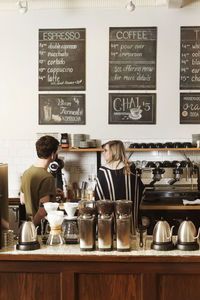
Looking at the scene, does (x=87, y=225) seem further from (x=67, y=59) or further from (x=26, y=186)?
(x=67, y=59)

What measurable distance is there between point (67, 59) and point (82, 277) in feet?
12.1

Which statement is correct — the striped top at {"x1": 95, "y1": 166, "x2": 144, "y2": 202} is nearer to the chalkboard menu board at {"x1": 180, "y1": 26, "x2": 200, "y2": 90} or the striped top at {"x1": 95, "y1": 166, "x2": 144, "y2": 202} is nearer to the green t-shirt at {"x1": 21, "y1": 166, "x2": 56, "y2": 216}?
the green t-shirt at {"x1": 21, "y1": 166, "x2": 56, "y2": 216}

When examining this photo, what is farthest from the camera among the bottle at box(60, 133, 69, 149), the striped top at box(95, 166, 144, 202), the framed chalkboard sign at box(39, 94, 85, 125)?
the framed chalkboard sign at box(39, 94, 85, 125)

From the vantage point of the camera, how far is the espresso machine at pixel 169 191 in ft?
15.7

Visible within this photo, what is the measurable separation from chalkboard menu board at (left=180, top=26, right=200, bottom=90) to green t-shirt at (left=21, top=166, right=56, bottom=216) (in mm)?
2757

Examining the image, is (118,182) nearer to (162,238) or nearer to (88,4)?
(162,238)

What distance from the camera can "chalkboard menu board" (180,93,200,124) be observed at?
18.2 feet

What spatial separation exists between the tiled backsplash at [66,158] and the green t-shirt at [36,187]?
6.94ft

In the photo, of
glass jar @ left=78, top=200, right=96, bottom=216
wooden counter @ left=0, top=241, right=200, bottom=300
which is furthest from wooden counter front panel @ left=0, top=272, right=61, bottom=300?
glass jar @ left=78, top=200, right=96, bottom=216

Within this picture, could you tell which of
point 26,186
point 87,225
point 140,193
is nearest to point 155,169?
point 140,193

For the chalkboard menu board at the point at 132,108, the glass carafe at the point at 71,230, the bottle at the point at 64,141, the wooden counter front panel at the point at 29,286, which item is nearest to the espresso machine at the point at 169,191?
the chalkboard menu board at the point at 132,108

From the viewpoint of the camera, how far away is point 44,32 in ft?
18.6

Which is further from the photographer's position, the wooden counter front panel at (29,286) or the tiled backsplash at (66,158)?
the tiled backsplash at (66,158)

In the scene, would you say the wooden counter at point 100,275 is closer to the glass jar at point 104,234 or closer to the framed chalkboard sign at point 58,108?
the glass jar at point 104,234
